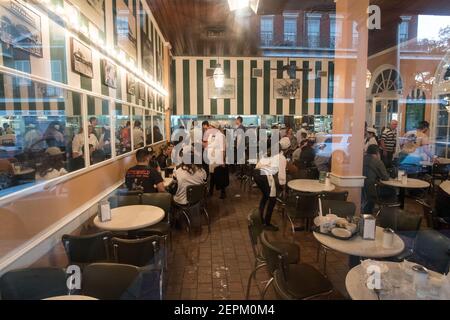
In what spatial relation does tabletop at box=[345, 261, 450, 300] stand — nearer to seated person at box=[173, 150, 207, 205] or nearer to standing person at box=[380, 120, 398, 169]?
seated person at box=[173, 150, 207, 205]

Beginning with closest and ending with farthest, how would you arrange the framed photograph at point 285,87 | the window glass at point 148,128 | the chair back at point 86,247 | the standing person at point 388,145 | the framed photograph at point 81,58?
the chair back at point 86,247 → the framed photograph at point 81,58 → the window glass at point 148,128 → the standing person at point 388,145 → the framed photograph at point 285,87

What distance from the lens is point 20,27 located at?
195 cm

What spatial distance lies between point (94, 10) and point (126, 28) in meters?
1.32

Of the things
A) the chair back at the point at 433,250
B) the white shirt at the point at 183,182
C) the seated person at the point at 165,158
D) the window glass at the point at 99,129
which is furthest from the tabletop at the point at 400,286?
the seated person at the point at 165,158

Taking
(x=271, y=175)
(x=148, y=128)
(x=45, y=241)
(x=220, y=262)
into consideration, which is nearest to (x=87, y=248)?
(x=45, y=241)

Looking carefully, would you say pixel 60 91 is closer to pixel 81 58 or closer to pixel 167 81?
pixel 81 58

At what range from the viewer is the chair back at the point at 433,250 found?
2105mm

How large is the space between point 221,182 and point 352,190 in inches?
99.1

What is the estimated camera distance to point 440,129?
736 centimetres

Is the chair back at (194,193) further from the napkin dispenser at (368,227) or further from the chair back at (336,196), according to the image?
the napkin dispenser at (368,227)

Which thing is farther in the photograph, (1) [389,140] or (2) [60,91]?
(1) [389,140]

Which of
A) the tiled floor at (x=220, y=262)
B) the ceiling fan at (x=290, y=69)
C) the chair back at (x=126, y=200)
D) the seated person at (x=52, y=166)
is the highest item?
the ceiling fan at (x=290, y=69)

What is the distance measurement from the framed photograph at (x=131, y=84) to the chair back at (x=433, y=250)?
4402 millimetres
